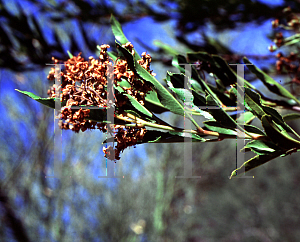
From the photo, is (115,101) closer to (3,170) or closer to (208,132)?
(208,132)

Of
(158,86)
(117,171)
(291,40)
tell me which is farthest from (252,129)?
(117,171)

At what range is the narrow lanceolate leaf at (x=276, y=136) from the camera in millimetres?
349

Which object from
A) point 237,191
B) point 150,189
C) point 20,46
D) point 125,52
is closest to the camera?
point 125,52

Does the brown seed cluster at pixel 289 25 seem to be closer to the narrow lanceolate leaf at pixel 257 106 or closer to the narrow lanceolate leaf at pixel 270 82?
the narrow lanceolate leaf at pixel 270 82

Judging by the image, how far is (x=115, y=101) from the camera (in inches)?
13.3

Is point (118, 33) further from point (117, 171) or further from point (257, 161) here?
point (117, 171)

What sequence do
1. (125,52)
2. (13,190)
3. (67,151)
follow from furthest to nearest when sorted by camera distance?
1. (67,151)
2. (13,190)
3. (125,52)

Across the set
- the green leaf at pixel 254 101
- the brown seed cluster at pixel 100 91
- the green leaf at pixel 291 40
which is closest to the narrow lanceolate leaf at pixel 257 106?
the green leaf at pixel 254 101

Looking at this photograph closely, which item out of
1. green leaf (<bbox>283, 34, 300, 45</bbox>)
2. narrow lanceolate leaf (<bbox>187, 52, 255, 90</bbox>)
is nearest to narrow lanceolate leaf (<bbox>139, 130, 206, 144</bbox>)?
narrow lanceolate leaf (<bbox>187, 52, 255, 90</bbox>)

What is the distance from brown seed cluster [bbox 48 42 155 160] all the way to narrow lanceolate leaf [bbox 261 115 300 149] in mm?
158

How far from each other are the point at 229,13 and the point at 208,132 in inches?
37.4

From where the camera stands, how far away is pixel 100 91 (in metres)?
0.35

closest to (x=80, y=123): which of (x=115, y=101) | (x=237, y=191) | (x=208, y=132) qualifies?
(x=115, y=101)

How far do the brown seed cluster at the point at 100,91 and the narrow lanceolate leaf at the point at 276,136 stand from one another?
0.16 m
